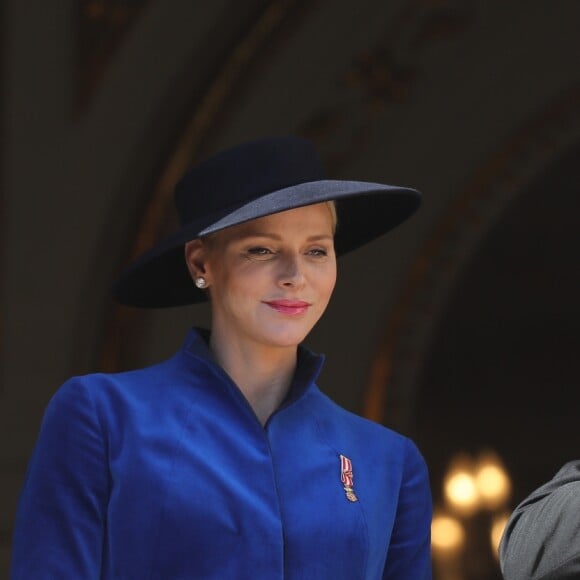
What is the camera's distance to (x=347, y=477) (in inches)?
82.0

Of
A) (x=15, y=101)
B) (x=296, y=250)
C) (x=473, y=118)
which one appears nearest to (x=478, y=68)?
(x=473, y=118)

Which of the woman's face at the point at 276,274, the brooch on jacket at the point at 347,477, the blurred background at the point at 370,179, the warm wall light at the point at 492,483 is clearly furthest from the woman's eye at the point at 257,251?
the warm wall light at the point at 492,483

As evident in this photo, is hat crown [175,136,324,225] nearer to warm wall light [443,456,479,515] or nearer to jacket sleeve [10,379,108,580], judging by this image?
jacket sleeve [10,379,108,580]

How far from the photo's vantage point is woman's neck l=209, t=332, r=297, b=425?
211cm

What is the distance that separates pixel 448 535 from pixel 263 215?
9.42ft

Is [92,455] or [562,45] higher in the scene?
[562,45]

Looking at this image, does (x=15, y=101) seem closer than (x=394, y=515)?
No

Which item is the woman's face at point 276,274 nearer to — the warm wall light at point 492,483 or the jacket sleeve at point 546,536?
the jacket sleeve at point 546,536

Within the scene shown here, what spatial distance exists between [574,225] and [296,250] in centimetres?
286

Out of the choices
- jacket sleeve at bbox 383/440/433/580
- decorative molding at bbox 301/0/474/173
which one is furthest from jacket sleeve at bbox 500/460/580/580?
decorative molding at bbox 301/0/474/173

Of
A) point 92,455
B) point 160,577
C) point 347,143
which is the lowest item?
point 160,577

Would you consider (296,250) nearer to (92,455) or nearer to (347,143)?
(92,455)

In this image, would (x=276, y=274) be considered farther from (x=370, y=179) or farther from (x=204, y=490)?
(x=370, y=179)

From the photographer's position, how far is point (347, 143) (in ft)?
15.5
